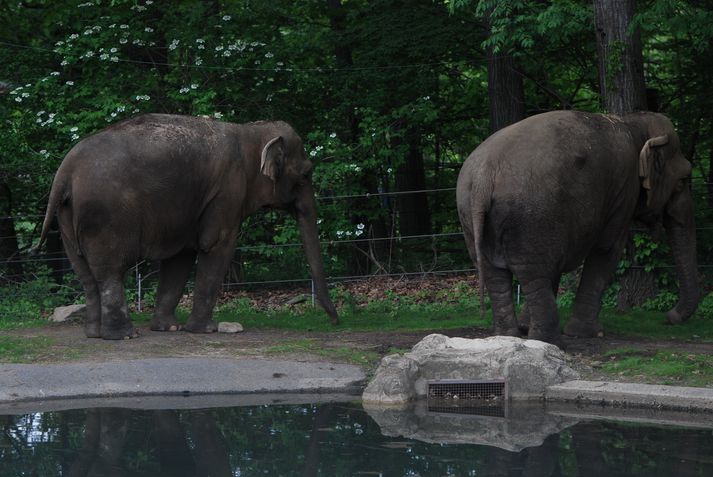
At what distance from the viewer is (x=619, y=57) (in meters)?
14.0

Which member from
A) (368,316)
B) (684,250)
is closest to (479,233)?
(684,250)

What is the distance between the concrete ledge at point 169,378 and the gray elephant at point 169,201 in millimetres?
2119

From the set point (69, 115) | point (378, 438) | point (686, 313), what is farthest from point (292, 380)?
point (69, 115)

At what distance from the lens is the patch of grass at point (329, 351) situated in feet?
36.3

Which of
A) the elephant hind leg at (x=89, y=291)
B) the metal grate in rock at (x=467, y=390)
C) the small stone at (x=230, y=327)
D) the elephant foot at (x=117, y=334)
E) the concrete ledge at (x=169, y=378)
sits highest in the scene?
the elephant hind leg at (x=89, y=291)

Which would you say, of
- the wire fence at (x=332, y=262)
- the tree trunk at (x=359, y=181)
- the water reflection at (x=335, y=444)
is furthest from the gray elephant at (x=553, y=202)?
the tree trunk at (x=359, y=181)

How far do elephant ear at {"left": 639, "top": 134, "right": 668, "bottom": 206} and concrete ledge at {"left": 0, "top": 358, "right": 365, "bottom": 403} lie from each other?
395 centimetres

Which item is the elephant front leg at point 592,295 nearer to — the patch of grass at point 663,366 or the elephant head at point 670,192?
the elephant head at point 670,192

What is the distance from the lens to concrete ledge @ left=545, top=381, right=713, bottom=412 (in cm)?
888

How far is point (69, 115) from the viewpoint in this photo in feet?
57.5

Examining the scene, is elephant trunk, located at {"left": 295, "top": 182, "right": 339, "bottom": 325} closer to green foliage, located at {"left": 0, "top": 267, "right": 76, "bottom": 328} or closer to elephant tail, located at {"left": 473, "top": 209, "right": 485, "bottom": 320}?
elephant tail, located at {"left": 473, "top": 209, "right": 485, "bottom": 320}

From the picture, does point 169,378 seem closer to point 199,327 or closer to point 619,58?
point 199,327

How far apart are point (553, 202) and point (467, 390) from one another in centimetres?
237

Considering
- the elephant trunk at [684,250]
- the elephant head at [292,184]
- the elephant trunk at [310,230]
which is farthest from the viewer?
the elephant trunk at [310,230]
